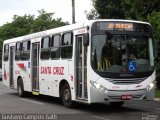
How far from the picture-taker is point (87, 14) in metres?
35.1

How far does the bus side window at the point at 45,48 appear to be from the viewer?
19188 mm

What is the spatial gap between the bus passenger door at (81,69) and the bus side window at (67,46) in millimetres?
559

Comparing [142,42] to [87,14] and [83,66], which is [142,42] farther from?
[87,14]

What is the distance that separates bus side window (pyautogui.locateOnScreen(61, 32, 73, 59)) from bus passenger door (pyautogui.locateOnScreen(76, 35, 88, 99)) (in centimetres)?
56

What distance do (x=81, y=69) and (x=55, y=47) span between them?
9.00 ft

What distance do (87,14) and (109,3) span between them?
7.03 feet

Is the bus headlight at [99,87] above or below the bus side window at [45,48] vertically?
below

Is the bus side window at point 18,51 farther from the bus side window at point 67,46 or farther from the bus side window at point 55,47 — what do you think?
the bus side window at point 67,46

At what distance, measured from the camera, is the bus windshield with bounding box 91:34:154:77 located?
15008 millimetres

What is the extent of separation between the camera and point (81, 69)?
1588cm

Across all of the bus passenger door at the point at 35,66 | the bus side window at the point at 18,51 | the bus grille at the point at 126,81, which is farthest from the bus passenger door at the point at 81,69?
the bus side window at the point at 18,51

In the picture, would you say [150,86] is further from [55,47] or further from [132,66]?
[55,47]

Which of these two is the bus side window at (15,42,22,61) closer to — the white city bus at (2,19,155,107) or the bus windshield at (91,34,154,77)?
the white city bus at (2,19,155,107)

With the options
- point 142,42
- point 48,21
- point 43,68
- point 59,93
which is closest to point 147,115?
point 142,42
